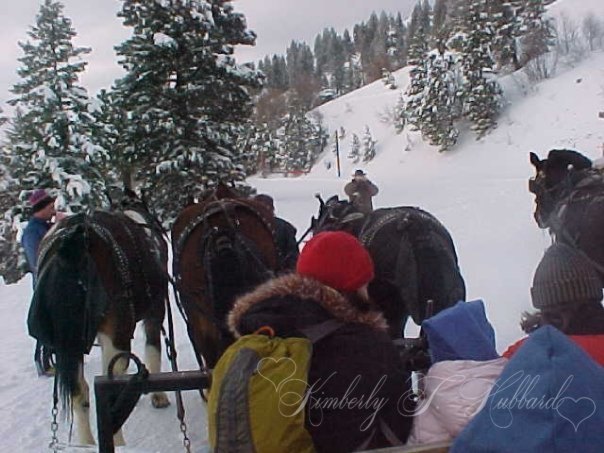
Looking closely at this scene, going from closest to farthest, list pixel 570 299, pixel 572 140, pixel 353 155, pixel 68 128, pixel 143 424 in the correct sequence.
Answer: pixel 570 299
pixel 143 424
pixel 68 128
pixel 572 140
pixel 353 155

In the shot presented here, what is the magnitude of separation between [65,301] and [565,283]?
3111mm

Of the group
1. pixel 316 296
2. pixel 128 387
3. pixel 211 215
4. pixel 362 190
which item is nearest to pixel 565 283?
pixel 316 296

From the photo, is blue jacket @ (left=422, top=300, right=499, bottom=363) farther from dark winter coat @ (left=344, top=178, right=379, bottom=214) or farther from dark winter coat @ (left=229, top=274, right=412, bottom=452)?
dark winter coat @ (left=344, top=178, right=379, bottom=214)

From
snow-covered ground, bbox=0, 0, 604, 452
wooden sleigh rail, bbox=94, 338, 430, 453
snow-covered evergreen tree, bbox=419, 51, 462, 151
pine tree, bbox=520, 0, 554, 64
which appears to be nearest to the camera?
wooden sleigh rail, bbox=94, 338, 430, 453

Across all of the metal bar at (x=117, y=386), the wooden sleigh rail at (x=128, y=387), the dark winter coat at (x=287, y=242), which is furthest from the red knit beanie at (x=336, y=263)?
the dark winter coat at (x=287, y=242)

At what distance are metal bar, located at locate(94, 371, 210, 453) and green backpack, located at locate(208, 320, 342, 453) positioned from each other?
37.9 inches

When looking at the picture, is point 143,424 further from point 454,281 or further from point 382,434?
point 382,434

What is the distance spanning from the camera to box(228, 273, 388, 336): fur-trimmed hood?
2.19 m

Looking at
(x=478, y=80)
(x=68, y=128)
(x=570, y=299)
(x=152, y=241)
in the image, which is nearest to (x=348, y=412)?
(x=570, y=299)

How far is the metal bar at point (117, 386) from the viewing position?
9.46 feet

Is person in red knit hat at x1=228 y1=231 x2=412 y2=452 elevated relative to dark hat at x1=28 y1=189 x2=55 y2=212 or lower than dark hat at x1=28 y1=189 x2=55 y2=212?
lower

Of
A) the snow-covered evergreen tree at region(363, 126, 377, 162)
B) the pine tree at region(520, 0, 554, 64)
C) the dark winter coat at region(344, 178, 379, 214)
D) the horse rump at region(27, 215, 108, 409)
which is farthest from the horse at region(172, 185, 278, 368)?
the snow-covered evergreen tree at region(363, 126, 377, 162)

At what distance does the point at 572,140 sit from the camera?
2905cm

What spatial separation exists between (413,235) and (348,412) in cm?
208
